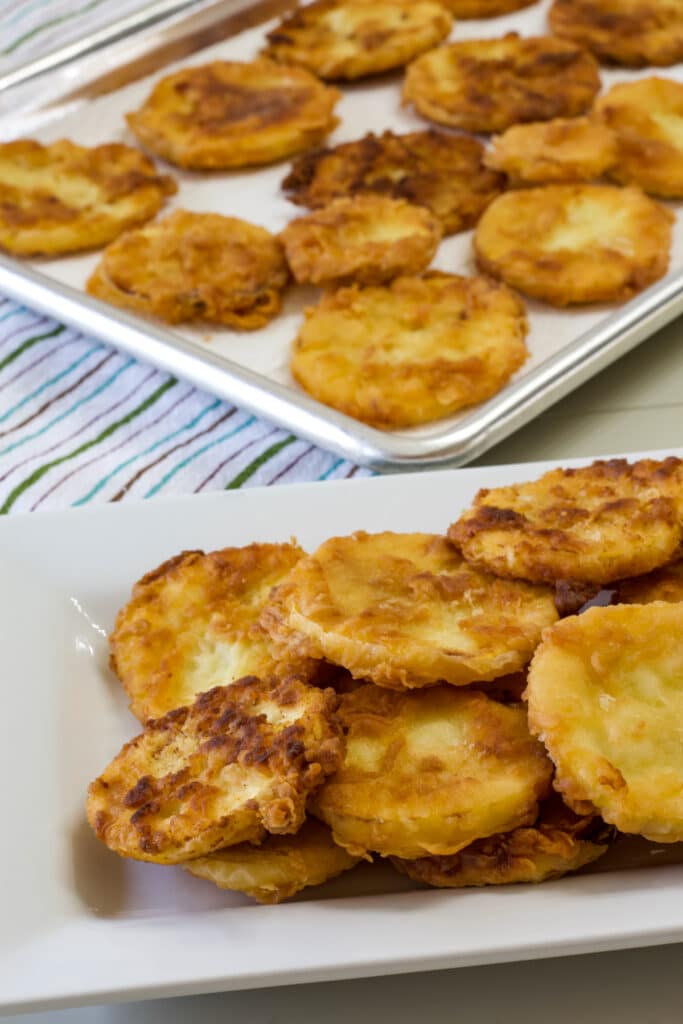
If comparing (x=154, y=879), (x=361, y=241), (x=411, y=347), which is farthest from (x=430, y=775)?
(x=361, y=241)

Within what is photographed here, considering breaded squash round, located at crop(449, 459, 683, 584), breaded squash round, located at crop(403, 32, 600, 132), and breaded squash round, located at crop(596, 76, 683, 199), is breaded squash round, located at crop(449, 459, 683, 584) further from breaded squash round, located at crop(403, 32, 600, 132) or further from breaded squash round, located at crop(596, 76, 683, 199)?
breaded squash round, located at crop(403, 32, 600, 132)

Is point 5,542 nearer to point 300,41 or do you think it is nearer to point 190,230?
point 190,230

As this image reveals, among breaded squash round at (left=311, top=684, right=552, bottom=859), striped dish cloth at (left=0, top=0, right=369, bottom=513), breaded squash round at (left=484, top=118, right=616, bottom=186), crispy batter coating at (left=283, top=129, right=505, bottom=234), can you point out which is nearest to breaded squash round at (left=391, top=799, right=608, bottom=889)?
breaded squash round at (left=311, top=684, right=552, bottom=859)

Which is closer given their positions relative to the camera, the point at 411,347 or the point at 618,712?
the point at 618,712

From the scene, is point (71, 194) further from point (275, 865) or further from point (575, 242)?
point (275, 865)

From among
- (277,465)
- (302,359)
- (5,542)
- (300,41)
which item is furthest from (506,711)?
(300,41)

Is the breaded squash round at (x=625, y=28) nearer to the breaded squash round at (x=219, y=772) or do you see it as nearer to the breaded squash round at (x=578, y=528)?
the breaded squash round at (x=578, y=528)
